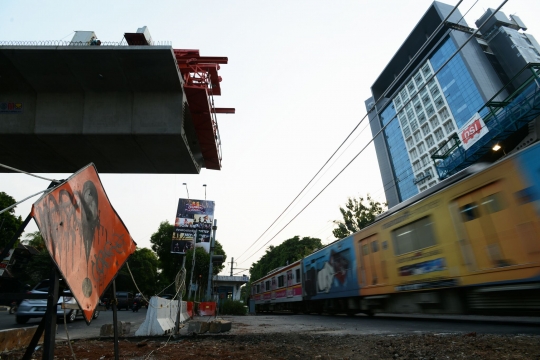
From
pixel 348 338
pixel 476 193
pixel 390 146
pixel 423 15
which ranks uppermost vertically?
pixel 423 15

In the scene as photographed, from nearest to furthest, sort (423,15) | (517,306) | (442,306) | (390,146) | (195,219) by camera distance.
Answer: (517,306)
(442,306)
(195,219)
(423,15)
(390,146)

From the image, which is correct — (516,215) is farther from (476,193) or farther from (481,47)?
(481,47)

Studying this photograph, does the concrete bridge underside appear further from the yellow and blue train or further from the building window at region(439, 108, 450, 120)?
the building window at region(439, 108, 450, 120)

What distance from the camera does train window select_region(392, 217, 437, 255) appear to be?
741cm

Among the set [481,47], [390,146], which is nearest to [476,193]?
[481,47]

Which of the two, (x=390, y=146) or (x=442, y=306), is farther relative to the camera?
(x=390, y=146)

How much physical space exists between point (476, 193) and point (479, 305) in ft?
7.31

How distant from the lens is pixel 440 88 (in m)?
52.4

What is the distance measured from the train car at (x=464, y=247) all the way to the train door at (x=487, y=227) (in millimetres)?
17

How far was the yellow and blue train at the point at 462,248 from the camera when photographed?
5.25 metres

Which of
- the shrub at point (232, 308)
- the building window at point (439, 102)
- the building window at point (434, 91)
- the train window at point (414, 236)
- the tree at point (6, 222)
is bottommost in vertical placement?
the shrub at point (232, 308)

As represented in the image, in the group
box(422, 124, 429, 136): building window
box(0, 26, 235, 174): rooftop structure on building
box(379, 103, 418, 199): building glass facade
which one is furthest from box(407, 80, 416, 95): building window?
box(0, 26, 235, 174): rooftop structure on building

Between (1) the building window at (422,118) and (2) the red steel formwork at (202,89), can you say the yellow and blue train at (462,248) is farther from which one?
(1) the building window at (422,118)

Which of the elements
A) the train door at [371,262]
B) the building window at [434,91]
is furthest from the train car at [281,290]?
the building window at [434,91]
